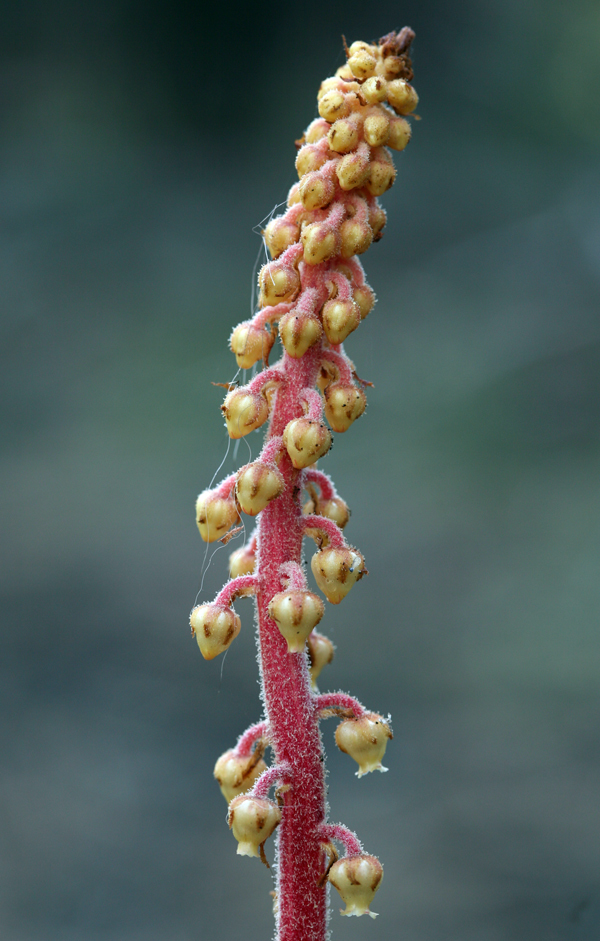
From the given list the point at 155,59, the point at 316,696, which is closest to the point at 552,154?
the point at 155,59

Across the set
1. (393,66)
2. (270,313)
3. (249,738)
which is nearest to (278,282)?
(270,313)

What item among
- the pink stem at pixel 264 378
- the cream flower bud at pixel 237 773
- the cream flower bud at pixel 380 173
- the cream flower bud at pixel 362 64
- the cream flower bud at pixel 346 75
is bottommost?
the cream flower bud at pixel 237 773

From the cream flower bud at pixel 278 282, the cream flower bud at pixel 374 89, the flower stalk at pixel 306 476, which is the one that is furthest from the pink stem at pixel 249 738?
the cream flower bud at pixel 374 89

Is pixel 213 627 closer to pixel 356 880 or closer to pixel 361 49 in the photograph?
pixel 356 880

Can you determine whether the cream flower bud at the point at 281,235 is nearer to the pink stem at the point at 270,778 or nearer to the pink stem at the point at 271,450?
the pink stem at the point at 271,450

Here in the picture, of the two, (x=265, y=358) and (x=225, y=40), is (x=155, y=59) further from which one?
(x=265, y=358)

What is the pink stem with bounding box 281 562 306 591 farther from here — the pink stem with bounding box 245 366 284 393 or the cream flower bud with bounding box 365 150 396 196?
the cream flower bud with bounding box 365 150 396 196
